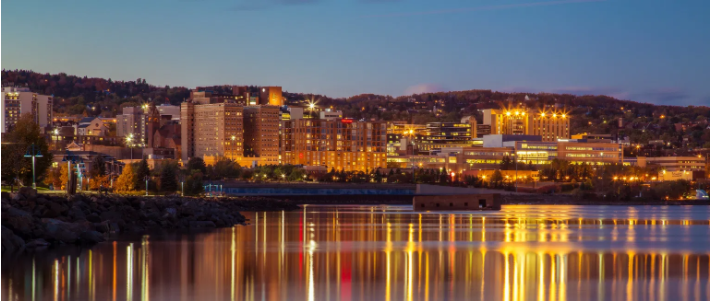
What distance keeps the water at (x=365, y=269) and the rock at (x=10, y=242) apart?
3.71ft

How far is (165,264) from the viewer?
2902 cm

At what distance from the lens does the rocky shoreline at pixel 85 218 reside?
32.9 meters

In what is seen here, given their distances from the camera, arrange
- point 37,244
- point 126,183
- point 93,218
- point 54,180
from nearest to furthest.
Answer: point 37,244, point 93,218, point 126,183, point 54,180

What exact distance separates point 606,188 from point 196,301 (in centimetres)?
12977

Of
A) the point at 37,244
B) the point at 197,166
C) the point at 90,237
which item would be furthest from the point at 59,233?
the point at 197,166

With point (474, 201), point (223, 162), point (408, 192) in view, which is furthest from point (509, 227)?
point (223, 162)

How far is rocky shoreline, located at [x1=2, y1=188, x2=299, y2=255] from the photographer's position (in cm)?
3291

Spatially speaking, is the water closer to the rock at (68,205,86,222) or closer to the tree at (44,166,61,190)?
the rock at (68,205,86,222)

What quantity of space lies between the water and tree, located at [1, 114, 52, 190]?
23.4m

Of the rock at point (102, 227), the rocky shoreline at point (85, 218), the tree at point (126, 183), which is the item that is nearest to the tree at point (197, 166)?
the tree at point (126, 183)

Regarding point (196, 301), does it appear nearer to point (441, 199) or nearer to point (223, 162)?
point (441, 199)

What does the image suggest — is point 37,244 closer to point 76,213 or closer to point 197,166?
point 76,213

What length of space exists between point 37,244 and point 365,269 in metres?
11.0

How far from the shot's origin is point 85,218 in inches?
1604
